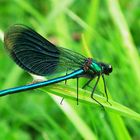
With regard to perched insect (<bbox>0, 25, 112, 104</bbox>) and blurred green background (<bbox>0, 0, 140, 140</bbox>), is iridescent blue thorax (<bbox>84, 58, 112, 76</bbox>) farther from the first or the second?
blurred green background (<bbox>0, 0, 140, 140</bbox>)

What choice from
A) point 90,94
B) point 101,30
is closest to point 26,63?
point 90,94

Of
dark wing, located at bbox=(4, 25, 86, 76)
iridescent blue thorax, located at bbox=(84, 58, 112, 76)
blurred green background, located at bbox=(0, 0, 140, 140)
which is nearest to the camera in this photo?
dark wing, located at bbox=(4, 25, 86, 76)

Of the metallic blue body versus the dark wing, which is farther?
the dark wing

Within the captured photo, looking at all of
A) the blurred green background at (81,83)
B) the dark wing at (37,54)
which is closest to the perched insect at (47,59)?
the dark wing at (37,54)

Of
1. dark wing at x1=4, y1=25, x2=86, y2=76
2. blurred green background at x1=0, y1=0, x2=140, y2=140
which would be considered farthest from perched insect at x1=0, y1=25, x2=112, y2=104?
blurred green background at x1=0, y1=0, x2=140, y2=140

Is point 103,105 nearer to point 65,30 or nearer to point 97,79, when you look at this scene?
point 97,79

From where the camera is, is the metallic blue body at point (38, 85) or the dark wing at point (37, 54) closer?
the metallic blue body at point (38, 85)

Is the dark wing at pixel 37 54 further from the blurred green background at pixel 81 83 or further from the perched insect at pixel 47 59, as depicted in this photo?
the blurred green background at pixel 81 83

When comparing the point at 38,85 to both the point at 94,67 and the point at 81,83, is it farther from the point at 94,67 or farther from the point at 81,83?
the point at 81,83
